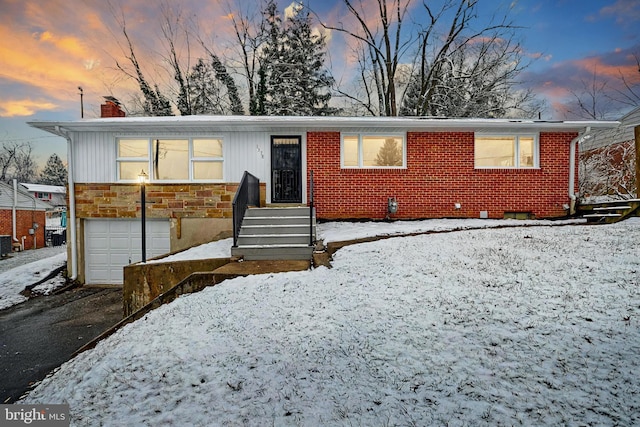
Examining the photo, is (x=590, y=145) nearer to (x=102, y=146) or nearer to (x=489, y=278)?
(x=489, y=278)

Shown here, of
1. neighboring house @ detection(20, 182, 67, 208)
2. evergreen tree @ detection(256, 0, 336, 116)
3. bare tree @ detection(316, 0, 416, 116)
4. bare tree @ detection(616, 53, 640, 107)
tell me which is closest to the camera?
bare tree @ detection(616, 53, 640, 107)

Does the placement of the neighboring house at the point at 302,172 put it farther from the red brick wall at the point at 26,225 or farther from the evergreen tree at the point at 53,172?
the evergreen tree at the point at 53,172

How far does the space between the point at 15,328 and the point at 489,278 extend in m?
8.52

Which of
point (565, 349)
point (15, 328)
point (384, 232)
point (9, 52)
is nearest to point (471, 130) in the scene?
point (384, 232)

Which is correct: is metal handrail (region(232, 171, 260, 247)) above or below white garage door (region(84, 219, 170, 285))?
above

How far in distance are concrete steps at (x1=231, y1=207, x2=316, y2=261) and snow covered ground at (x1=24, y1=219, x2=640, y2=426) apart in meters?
1.45

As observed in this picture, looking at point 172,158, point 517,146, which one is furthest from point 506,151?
point 172,158

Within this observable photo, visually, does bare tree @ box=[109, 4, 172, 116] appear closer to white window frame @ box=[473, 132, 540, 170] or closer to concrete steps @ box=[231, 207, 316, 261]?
concrete steps @ box=[231, 207, 316, 261]

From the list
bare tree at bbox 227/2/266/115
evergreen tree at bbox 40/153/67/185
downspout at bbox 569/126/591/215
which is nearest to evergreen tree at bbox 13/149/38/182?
evergreen tree at bbox 40/153/67/185

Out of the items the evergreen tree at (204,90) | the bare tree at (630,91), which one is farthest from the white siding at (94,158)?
the bare tree at (630,91)

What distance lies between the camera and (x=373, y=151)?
9.03 metres

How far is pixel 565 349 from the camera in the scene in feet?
7.30

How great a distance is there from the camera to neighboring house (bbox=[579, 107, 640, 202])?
1184cm

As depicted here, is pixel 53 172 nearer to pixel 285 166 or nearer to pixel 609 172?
pixel 285 166
